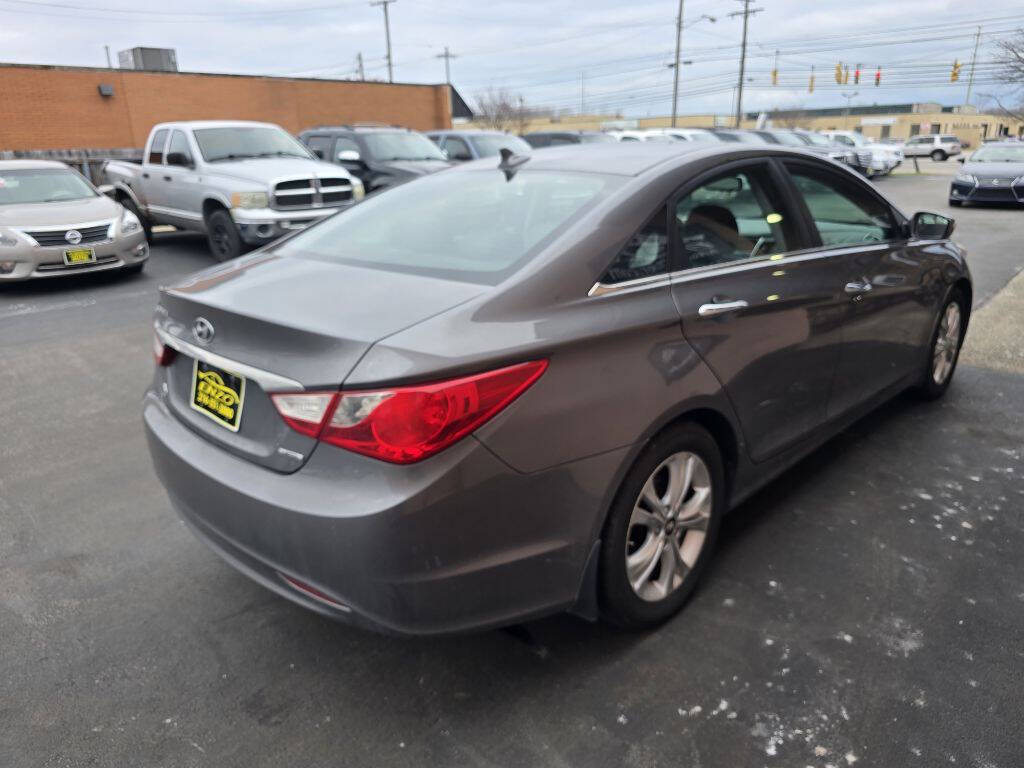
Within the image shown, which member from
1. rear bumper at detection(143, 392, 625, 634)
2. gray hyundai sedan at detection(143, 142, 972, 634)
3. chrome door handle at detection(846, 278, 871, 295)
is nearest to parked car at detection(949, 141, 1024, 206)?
chrome door handle at detection(846, 278, 871, 295)

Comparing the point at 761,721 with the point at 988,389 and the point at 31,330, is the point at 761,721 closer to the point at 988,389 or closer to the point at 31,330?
the point at 988,389

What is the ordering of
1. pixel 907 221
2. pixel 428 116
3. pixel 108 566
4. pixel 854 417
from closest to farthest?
pixel 108 566 < pixel 854 417 < pixel 907 221 < pixel 428 116

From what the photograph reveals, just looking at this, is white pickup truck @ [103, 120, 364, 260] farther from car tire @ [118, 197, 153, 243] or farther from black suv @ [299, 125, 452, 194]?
black suv @ [299, 125, 452, 194]

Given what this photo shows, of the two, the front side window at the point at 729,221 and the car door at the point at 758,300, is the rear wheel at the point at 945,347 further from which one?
the front side window at the point at 729,221

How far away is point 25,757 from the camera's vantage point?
86.8 inches

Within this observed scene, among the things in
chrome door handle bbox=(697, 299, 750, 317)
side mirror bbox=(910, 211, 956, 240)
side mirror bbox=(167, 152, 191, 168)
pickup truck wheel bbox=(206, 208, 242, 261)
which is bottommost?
pickup truck wheel bbox=(206, 208, 242, 261)

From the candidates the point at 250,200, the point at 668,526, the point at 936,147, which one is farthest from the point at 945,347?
the point at 936,147

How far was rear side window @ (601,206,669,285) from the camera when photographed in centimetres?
247

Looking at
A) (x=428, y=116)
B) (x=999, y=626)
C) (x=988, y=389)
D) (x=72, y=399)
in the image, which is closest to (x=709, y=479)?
(x=999, y=626)

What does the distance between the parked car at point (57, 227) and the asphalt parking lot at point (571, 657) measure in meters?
5.52

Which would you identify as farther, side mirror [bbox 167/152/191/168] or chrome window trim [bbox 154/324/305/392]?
side mirror [bbox 167/152/191/168]

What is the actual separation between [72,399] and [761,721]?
15.8 feet

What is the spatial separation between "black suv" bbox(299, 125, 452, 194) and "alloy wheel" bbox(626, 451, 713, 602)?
10.1 metres

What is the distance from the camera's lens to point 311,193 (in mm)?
10227
